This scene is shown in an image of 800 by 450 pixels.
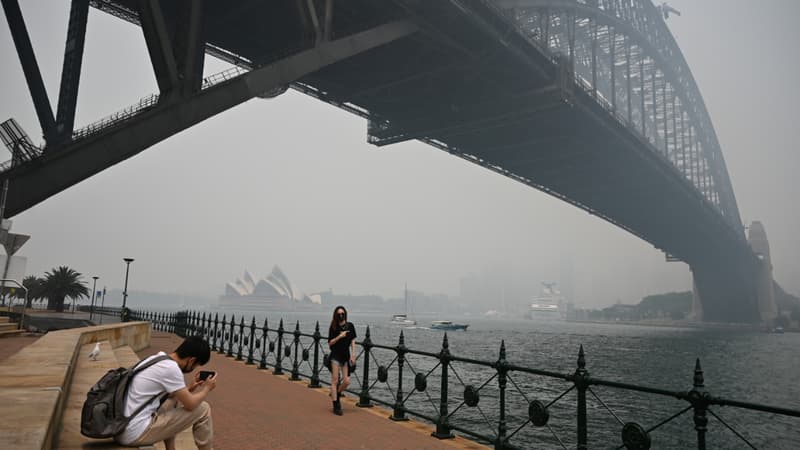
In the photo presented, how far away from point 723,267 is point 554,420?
8335 cm

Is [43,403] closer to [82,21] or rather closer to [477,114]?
[82,21]

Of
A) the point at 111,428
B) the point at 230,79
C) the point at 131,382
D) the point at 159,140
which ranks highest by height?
the point at 230,79

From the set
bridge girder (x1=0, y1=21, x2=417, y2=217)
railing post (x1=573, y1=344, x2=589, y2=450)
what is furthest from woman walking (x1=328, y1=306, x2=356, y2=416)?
bridge girder (x1=0, y1=21, x2=417, y2=217)

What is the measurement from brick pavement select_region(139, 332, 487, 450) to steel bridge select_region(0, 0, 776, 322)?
10566mm

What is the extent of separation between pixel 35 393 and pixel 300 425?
160 inches

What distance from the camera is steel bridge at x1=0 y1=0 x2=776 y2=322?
17.5 meters

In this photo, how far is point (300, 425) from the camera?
7848mm

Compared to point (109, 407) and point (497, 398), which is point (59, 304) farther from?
point (109, 407)

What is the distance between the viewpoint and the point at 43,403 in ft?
13.3

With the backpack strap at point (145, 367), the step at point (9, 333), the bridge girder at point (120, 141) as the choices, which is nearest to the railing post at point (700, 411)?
the backpack strap at point (145, 367)

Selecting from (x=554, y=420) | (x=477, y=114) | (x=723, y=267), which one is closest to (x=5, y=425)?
(x=554, y=420)

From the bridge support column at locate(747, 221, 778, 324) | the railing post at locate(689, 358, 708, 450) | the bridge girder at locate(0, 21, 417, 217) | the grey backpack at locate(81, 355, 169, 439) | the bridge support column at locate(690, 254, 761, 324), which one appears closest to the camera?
the grey backpack at locate(81, 355, 169, 439)

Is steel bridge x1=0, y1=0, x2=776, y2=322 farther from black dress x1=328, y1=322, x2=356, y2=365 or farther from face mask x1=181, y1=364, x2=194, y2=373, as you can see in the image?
face mask x1=181, y1=364, x2=194, y2=373

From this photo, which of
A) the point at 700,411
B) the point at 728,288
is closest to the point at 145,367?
the point at 700,411
